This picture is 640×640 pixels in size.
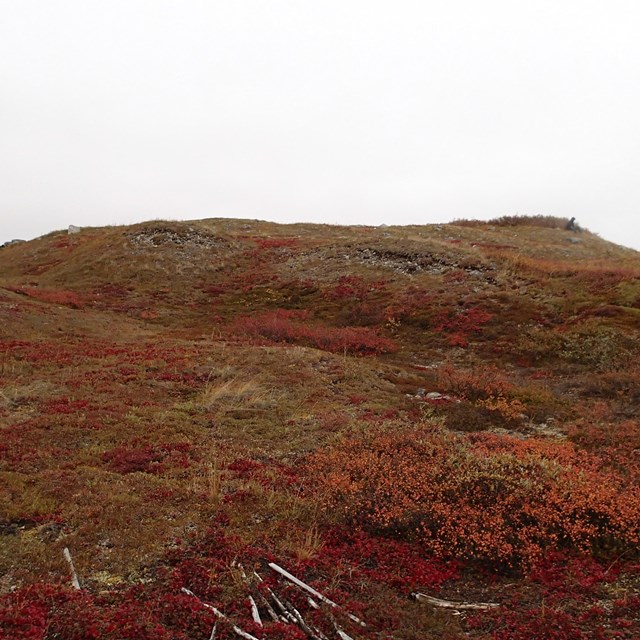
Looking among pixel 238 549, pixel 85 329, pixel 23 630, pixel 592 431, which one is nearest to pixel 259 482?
pixel 238 549

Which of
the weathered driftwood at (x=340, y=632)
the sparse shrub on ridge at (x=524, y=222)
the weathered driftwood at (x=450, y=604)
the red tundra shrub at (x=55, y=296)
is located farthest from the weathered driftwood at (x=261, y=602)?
the sparse shrub on ridge at (x=524, y=222)

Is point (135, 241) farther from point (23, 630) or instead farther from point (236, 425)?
point (23, 630)

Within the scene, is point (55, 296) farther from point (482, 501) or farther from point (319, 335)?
point (482, 501)

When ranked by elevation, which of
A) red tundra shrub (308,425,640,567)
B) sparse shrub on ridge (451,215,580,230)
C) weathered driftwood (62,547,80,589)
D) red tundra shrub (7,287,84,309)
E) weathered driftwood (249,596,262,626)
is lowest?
weathered driftwood (249,596,262,626)

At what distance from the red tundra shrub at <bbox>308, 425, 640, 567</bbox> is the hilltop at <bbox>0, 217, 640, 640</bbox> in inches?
1.9

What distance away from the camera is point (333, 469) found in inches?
485

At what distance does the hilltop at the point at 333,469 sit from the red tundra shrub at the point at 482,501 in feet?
0.16

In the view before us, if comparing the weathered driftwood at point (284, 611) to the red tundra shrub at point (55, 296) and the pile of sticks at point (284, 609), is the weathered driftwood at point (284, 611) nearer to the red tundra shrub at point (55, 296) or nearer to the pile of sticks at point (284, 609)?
the pile of sticks at point (284, 609)

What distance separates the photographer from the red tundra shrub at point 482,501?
9539mm

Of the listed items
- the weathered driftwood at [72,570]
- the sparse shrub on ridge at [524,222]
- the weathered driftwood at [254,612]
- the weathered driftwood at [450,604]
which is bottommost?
the weathered driftwood at [450,604]

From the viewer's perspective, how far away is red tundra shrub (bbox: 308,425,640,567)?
31.3 ft

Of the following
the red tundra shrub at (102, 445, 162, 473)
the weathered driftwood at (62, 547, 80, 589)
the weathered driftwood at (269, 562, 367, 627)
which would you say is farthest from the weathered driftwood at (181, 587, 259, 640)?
the red tundra shrub at (102, 445, 162, 473)

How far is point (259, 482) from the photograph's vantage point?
12.0 meters

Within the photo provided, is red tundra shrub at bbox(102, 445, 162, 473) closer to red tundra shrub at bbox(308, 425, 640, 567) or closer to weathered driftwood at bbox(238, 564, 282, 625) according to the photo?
red tundra shrub at bbox(308, 425, 640, 567)
